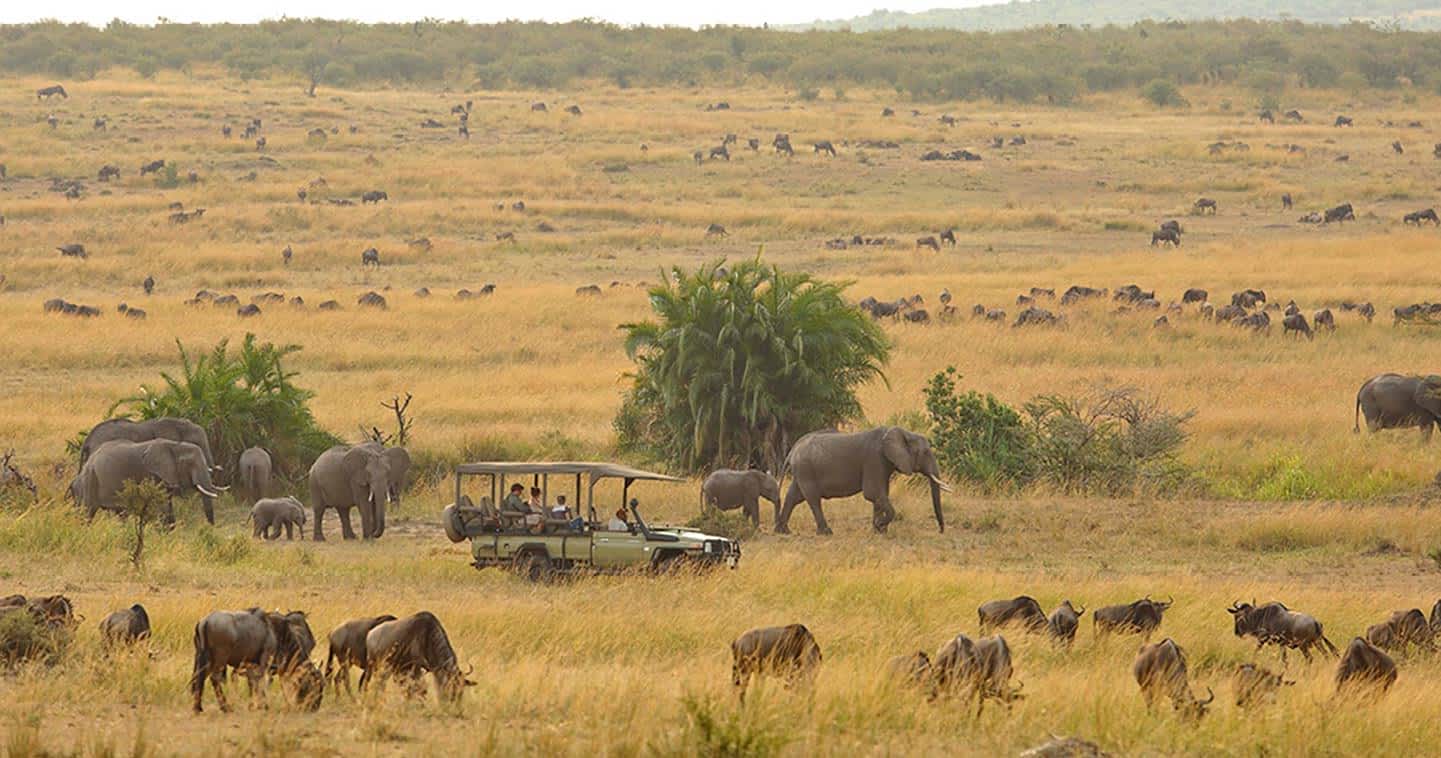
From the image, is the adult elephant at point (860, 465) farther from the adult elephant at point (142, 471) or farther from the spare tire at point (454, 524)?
the adult elephant at point (142, 471)

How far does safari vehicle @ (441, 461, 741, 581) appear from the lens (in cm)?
1766

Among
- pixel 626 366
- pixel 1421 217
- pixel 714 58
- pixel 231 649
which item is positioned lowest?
pixel 626 366

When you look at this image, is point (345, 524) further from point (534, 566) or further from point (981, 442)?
point (981, 442)

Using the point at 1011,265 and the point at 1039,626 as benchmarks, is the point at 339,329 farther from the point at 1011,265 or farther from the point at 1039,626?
the point at 1039,626

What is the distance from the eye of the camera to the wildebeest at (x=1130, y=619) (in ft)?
48.4

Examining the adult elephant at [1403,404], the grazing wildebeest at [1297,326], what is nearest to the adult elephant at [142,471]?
the adult elephant at [1403,404]

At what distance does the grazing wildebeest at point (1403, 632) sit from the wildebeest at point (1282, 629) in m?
0.36

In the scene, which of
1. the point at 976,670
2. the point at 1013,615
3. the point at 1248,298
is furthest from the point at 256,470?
the point at 1248,298

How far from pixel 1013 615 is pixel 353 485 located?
30.6ft

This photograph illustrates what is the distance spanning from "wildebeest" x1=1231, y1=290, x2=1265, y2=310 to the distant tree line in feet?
195

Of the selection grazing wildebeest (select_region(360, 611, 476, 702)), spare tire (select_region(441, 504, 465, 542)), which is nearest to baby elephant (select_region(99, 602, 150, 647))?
grazing wildebeest (select_region(360, 611, 476, 702))

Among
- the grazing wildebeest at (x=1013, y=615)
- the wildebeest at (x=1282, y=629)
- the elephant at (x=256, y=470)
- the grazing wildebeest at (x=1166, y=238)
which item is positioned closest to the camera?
the wildebeest at (x=1282, y=629)

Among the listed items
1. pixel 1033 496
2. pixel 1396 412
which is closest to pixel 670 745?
pixel 1033 496

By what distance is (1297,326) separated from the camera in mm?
36312
